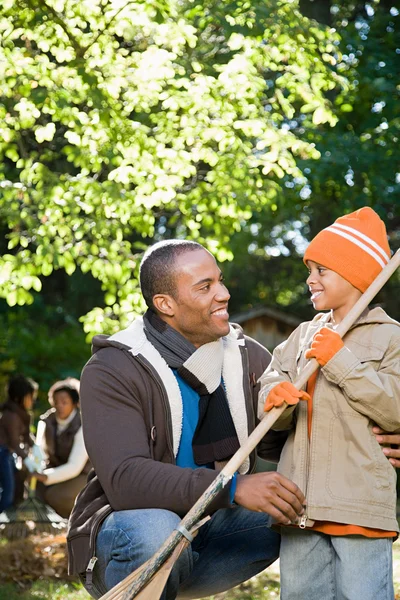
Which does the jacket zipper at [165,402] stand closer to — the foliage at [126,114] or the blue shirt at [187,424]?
the blue shirt at [187,424]

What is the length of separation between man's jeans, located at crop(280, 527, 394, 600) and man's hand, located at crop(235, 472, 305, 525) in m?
0.17

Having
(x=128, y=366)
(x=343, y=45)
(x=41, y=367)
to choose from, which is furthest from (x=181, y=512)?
(x=41, y=367)

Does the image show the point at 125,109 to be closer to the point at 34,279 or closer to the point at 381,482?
the point at 34,279

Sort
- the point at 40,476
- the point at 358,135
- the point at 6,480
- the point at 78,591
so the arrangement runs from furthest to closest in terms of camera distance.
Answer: the point at 358,135 < the point at 6,480 < the point at 40,476 < the point at 78,591

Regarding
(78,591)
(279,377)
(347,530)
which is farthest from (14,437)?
(347,530)

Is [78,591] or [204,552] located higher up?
[204,552]

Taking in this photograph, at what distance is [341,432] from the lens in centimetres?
334

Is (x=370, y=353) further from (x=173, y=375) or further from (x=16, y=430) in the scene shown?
(x=16, y=430)

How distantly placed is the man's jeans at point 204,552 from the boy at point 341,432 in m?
0.30

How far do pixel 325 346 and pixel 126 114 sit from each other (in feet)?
13.5

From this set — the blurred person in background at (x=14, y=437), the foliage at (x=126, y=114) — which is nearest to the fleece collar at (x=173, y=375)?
the foliage at (x=126, y=114)

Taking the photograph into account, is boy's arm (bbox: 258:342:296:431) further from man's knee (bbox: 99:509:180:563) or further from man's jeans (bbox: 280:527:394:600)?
man's knee (bbox: 99:509:180:563)

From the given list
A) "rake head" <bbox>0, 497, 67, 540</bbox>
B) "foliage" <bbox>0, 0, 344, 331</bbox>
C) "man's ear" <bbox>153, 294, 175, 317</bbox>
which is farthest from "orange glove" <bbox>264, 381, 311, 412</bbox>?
"rake head" <bbox>0, 497, 67, 540</bbox>

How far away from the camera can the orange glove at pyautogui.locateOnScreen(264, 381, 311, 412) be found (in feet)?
10.5
